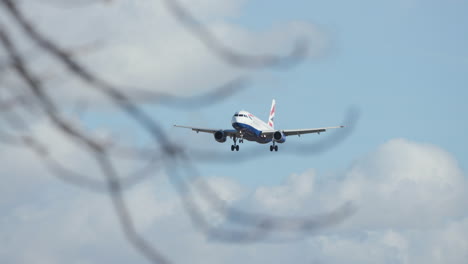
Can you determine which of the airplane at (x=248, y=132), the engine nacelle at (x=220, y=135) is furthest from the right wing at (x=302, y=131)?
the engine nacelle at (x=220, y=135)

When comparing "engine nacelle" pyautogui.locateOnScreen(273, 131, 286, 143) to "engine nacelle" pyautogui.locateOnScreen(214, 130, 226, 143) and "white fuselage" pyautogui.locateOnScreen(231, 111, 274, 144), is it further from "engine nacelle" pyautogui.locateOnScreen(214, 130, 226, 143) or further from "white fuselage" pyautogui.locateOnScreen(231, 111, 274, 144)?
"engine nacelle" pyautogui.locateOnScreen(214, 130, 226, 143)

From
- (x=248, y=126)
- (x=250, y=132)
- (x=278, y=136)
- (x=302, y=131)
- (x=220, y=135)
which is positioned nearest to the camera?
(x=248, y=126)

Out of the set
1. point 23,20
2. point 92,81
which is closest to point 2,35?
point 23,20

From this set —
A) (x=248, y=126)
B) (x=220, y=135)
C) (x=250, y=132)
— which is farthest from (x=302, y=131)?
(x=220, y=135)

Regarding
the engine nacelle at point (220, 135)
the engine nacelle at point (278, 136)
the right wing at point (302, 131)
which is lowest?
the engine nacelle at point (220, 135)

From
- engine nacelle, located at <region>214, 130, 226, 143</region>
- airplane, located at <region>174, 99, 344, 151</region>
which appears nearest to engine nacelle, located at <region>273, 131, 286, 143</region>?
airplane, located at <region>174, 99, 344, 151</region>

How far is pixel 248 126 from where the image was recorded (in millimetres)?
145250

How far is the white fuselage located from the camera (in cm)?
14400

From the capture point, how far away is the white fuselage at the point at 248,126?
144m

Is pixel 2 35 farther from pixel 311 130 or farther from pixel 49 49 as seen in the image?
pixel 311 130

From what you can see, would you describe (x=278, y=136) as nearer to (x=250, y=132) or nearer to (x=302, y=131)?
(x=250, y=132)

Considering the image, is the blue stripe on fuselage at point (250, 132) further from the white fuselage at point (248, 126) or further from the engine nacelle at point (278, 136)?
the engine nacelle at point (278, 136)

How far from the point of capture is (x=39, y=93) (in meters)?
5.58

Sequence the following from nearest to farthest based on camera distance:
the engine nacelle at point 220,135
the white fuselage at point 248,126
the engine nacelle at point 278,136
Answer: the white fuselage at point 248,126 → the engine nacelle at point 220,135 → the engine nacelle at point 278,136
